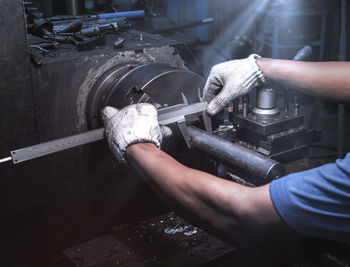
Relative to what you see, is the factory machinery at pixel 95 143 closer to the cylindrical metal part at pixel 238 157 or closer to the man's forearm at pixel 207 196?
the cylindrical metal part at pixel 238 157

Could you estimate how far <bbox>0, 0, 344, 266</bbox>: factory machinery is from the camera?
1.15m

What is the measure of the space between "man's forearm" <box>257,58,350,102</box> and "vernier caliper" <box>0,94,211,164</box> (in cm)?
30

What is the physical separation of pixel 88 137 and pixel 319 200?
2.13 feet

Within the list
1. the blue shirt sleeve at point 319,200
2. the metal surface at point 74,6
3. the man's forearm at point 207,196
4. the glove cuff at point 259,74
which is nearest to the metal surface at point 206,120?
the glove cuff at point 259,74

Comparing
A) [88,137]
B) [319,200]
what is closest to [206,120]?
[88,137]

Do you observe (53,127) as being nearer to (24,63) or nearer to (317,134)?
(24,63)

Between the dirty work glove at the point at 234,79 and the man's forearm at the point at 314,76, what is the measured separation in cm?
4

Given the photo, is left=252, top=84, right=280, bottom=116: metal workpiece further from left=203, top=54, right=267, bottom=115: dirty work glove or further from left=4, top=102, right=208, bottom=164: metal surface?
left=4, top=102, right=208, bottom=164: metal surface

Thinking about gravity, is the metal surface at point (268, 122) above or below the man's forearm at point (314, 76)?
below

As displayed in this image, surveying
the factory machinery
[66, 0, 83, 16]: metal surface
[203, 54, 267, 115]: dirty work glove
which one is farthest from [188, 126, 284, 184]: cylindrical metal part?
[66, 0, 83, 16]: metal surface

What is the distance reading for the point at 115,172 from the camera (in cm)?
134

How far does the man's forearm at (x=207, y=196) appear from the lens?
2.76 ft

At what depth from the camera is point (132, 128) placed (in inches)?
40.9

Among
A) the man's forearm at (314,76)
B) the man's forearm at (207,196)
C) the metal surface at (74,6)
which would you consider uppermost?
the metal surface at (74,6)
